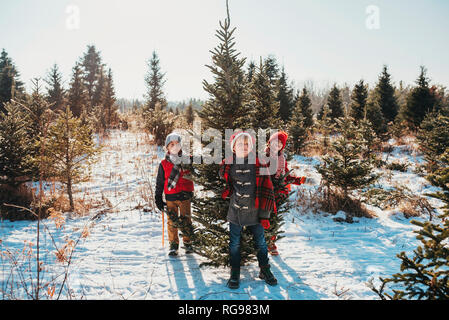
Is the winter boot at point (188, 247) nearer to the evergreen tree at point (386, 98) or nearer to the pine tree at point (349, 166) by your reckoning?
the pine tree at point (349, 166)

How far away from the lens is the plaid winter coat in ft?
10.6

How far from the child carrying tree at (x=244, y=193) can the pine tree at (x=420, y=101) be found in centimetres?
1931

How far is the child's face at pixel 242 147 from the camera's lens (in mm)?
3236

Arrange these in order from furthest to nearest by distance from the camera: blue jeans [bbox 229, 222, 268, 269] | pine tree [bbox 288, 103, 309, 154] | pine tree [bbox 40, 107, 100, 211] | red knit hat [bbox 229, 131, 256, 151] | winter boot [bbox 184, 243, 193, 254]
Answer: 1. pine tree [bbox 288, 103, 309, 154]
2. pine tree [bbox 40, 107, 100, 211]
3. winter boot [bbox 184, 243, 193, 254]
4. blue jeans [bbox 229, 222, 268, 269]
5. red knit hat [bbox 229, 131, 256, 151]

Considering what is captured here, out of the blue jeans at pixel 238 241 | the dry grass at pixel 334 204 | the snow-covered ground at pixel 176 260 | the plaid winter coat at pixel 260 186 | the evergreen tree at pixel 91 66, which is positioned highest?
the evergreen tree at pixel 91 66

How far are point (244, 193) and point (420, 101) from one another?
2020 cm

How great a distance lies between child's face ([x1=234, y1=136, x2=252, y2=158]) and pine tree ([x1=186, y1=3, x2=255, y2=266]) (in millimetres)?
401

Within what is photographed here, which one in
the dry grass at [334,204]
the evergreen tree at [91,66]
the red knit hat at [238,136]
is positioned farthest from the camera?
the evergreen tree at [91,66]

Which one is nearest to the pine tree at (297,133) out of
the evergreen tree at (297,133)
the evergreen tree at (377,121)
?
the evergreen tree at (297,133)

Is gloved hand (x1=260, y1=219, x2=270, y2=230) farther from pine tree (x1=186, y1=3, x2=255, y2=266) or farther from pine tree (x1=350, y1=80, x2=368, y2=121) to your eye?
pine tree (x1=350, y1=80, x2=368, y2=121)

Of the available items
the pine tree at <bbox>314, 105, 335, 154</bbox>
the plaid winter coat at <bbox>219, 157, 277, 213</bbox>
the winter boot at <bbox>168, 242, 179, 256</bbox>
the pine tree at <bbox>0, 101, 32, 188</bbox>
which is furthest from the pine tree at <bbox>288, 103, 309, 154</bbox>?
the pine tree at <bbox>0, 101, 32, 188</bbox>

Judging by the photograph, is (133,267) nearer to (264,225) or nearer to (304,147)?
(264,225)

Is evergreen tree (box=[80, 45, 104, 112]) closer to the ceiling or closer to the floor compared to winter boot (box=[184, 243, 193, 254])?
closer to the ceiling
